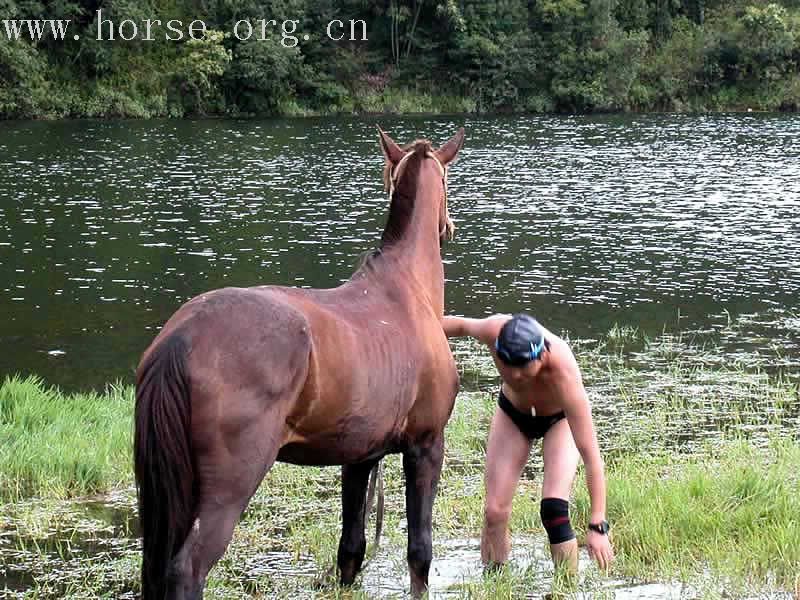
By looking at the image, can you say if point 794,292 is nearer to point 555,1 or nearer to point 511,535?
point 511,535

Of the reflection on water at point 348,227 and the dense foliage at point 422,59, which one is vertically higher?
the dense foliage at point 422,59

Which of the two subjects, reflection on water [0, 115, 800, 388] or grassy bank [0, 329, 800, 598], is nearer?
grassy bank [0, 329, 800, 598]

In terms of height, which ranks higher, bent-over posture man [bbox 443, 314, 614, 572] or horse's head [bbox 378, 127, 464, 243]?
horse's head [bbox 378, 127, 464, 243]

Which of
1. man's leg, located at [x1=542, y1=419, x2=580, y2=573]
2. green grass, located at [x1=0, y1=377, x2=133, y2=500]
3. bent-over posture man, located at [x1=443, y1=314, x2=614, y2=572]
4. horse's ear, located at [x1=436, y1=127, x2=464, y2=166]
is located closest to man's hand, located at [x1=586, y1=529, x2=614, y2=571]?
bent-over posture man, located at [x1=443, y1=314, x2=614, y2=572]

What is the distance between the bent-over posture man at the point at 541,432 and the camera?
17.3 ft

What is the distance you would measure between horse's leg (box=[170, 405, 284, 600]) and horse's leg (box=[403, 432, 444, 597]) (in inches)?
47.7

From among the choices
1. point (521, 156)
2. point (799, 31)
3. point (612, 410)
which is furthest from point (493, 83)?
point (612, 410)

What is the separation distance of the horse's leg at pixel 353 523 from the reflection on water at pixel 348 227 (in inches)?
294

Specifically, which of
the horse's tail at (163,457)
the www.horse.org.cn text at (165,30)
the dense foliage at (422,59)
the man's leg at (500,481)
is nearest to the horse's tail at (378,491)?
the man's leg at (500,481)

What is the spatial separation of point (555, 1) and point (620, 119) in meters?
12.0

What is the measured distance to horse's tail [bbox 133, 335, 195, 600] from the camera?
422 cm

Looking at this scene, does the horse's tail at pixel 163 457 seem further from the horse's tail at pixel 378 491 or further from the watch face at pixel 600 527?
the watch face at pixel 600 527

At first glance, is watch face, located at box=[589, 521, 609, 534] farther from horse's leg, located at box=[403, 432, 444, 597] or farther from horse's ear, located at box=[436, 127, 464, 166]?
horse's ear, located at box=[436, 127, 464, 166]

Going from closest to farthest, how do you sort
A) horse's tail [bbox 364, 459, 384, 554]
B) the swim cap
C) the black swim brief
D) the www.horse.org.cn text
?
the swim cap
horse's tail [bbox 364, 459, 384, 554]
the black swim brief
the www.horse.org.cn text
